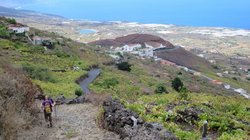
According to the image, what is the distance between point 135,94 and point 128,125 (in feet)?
62.0

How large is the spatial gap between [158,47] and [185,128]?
8359cm

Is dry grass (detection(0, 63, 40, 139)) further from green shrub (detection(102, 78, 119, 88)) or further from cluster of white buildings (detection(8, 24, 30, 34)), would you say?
cluster of white buildings (detection(8, 24, 30, 34))

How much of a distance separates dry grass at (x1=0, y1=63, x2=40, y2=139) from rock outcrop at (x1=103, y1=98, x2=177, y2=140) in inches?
106

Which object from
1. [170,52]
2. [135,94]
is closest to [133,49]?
[170,52]

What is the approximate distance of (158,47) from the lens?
9725 centimetres

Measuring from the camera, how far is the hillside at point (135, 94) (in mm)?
14125

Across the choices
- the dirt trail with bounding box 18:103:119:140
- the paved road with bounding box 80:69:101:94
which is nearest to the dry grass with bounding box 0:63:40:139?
the dirt trail with bounding box 18:103:119:140

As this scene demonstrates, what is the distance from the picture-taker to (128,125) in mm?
12992

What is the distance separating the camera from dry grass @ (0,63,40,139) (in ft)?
38.8

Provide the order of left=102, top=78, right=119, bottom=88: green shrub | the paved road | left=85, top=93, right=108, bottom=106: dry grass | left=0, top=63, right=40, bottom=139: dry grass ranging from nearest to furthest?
left=0, top=63, right=40, bottom=139: dry grass
left=85, top=93, right=108, bottom=106: dry grass
the paved road
left=102, top=78, right=119, bottom=88: green shrub

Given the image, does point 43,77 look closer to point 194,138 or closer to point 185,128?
point 185,128

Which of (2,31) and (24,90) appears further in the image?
(2,31)

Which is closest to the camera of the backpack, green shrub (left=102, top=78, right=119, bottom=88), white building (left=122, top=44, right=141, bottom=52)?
the backpack

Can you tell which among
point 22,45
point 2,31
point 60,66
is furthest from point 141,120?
point 2,31
